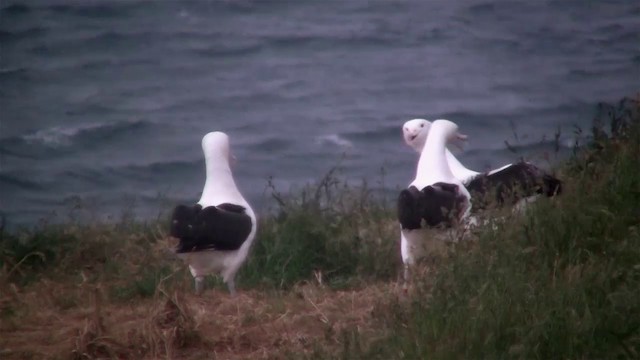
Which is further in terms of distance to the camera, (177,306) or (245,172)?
(245,172)

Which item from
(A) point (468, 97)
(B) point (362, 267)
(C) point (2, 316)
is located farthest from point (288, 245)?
(A) point (468, 97)

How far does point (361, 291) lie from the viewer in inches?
309

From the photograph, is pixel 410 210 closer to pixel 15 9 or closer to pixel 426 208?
pixel 426 208

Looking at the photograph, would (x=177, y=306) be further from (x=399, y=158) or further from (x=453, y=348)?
(x=399, y=158)

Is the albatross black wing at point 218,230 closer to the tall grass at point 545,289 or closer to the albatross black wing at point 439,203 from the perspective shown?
the albatross black wing at point 439,203

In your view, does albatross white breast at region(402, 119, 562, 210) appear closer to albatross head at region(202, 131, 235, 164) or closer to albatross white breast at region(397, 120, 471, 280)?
albatross white breast at region(397, 120, 471, 280)

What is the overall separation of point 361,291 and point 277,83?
16.7 m

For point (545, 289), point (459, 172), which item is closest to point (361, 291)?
point (545, 289)

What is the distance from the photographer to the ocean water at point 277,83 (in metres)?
19.7

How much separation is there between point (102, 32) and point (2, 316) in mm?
19028

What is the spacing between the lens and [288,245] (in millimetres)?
9008

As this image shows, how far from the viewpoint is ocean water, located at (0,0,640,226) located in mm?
19719

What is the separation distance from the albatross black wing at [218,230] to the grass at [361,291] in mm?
262

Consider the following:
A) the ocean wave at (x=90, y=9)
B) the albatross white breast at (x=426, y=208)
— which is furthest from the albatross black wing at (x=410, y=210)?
the ocean wave at (x=90, y=9)
